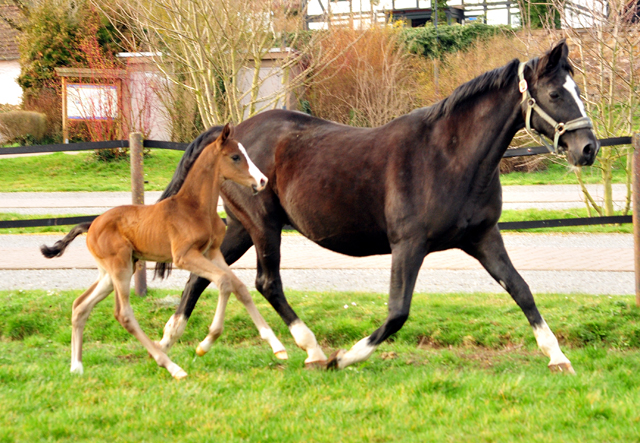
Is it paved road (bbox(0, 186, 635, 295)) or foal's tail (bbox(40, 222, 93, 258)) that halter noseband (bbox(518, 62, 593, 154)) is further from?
paved road (bbox(0, 186, 635, 295))

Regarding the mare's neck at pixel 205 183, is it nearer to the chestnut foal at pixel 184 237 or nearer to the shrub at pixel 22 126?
the chestnut foal at pixel 184 237

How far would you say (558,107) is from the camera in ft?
14.7

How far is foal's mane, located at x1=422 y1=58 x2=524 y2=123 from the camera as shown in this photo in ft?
15.6

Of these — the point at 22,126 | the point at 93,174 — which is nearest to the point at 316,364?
the point at 93,174

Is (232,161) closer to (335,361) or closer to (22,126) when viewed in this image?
(335,361)

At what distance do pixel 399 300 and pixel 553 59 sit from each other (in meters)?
1.80

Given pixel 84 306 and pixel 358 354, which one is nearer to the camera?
pixel 358 354

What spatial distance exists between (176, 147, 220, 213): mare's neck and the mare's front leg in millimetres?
1299

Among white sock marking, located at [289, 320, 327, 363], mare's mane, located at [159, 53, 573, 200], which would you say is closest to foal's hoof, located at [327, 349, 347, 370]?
white sock marking, located at [289, 320, 327, 363]

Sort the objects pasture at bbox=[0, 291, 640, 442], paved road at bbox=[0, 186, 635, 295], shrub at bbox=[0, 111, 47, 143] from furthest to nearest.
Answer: shrub at bbox=[0, 111, 47, 143] → paved road at bbox=[0, 186, 635, 295] → pasture at bbox=[0, 291, 640, 442]

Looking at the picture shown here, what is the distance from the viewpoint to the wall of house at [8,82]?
33719mm

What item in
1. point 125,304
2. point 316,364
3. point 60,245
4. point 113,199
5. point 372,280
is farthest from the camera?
point 113,199

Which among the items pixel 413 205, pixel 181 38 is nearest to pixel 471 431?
pixel 413 205

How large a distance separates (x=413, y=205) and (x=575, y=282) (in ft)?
13.5
